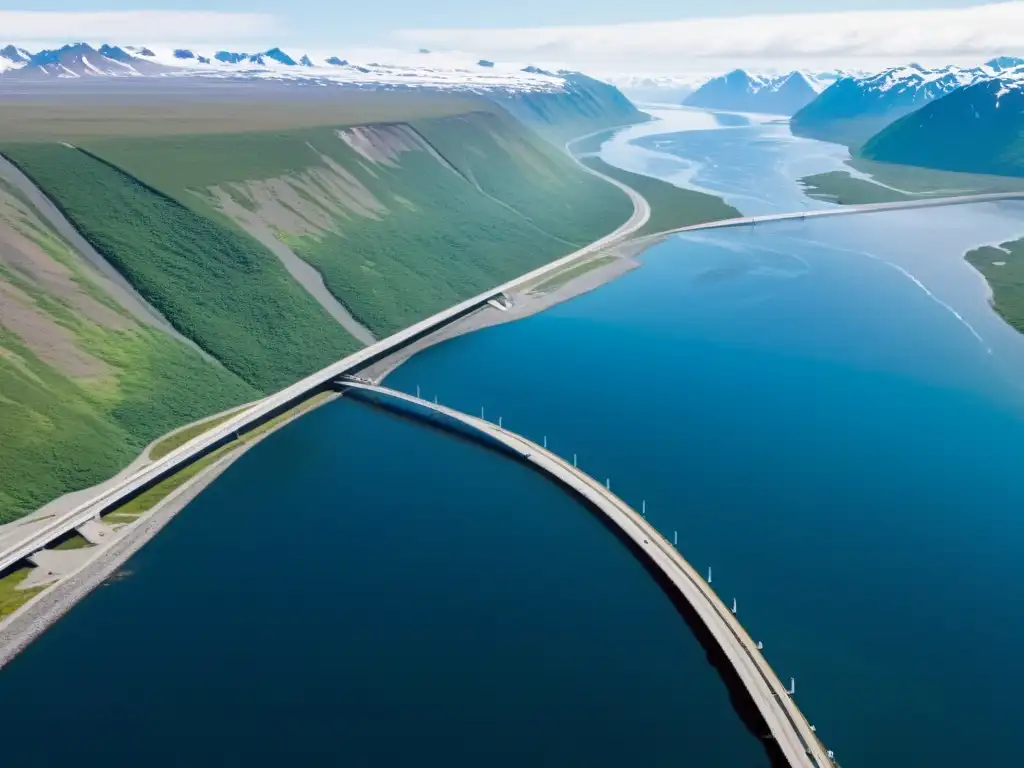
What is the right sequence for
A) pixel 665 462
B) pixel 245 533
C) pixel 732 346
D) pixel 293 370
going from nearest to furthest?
pixel 245 533 < pixel 665 462 < pixel 293 370 < pixel 732 346

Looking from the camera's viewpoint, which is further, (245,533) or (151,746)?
(245,533)

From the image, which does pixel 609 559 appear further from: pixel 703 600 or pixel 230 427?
pixel 230 427

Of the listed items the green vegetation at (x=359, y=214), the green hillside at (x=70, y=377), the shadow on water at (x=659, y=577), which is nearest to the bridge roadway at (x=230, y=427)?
the green hillside at (x=70, y=377)

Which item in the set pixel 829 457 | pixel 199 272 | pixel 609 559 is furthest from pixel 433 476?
pixel 199 272

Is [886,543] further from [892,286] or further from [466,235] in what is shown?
[466,235]

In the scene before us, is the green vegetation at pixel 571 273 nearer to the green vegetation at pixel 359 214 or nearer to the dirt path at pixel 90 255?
the green vegetation at pixel 359 214

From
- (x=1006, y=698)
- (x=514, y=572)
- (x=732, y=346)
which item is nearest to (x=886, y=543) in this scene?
(x=1006, y=698)
